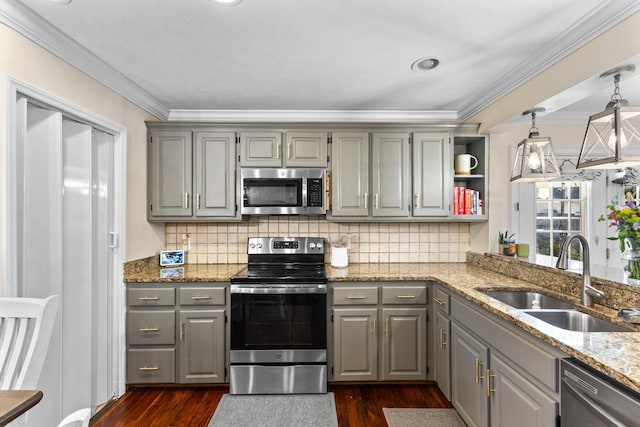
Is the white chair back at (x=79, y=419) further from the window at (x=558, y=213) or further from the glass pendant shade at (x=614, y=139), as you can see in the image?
the window at (x=558, y=213)

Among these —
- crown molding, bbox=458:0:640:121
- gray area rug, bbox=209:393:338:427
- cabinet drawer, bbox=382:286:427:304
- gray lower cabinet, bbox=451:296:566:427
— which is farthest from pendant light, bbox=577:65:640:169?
gray area rug, bbox=209:393:338:427

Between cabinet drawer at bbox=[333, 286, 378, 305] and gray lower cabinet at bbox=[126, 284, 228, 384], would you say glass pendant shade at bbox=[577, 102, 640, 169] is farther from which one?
gray lower cabinet at bbox=[126, 284, 228, 384]

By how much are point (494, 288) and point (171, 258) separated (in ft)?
8.65

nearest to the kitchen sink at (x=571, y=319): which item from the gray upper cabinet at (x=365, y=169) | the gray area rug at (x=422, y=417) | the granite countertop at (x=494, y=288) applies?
the granite countertop at (x=494, y=288)

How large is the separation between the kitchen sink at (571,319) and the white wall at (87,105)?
2708mm

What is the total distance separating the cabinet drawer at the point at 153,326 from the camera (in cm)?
272

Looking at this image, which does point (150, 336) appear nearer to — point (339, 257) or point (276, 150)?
point (339, 257)

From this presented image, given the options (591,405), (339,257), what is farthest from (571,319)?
(339,257)

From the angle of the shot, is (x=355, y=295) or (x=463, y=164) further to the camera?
(x=463, y=164)

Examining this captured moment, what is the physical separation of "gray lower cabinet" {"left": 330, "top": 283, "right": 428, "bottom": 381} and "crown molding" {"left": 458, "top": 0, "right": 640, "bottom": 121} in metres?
1.60

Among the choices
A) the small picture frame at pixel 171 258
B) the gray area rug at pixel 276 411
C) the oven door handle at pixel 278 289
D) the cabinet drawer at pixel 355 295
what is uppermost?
the small picture frame at pixel 171 258

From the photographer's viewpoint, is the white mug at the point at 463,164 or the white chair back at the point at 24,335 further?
the white mug at the point at 463,164

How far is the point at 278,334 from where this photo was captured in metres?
2.70

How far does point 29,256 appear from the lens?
1.89 m
